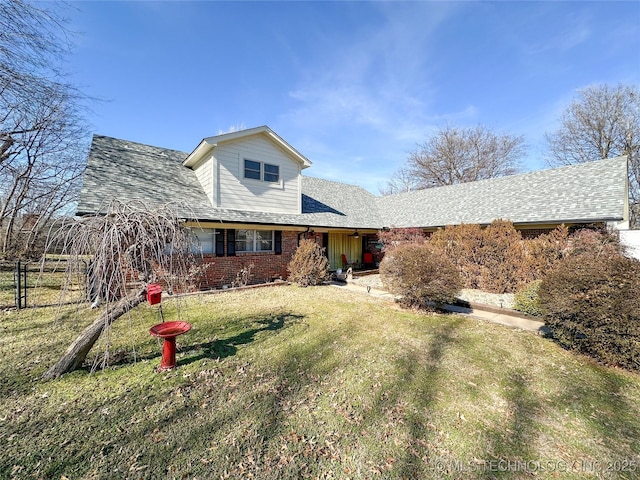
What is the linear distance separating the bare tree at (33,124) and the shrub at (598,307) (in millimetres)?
8290

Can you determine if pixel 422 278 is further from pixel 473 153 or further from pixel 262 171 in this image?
pixel 473 153

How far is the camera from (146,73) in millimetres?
10477

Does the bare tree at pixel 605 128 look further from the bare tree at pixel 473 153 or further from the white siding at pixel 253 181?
the white siding at pixel 253 181

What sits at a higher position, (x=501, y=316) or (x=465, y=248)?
(x=465, y=248)

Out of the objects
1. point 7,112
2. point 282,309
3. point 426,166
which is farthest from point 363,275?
point 426,166

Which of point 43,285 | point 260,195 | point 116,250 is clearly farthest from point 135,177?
point 116,250

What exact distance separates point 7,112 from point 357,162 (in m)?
25.2

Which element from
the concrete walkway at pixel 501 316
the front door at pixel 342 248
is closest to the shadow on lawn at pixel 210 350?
the concrete walkway at pixel 501 316

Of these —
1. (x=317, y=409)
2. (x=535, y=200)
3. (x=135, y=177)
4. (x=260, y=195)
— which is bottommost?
(x=317, y=409)

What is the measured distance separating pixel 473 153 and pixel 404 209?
18190mm

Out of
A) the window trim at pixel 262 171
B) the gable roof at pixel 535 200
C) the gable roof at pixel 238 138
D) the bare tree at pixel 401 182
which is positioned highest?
the bare tree at pixel 401 182

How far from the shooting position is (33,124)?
46.8ft

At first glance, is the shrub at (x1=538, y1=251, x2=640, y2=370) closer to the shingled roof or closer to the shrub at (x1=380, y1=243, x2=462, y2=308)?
the shrub at (x1=380, y1=243, x2=462, y2=308)

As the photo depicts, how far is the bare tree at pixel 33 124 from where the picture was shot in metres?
7.01
